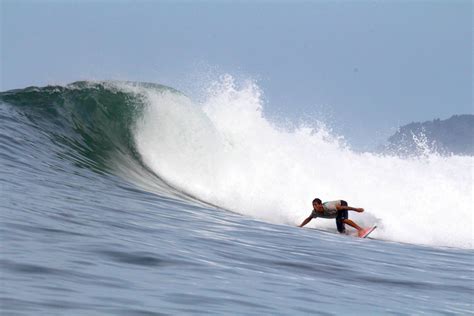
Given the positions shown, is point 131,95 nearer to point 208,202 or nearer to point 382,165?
point 208,202

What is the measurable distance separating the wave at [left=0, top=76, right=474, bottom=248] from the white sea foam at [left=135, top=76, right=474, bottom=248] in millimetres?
33

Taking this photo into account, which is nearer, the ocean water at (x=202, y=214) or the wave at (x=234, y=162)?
the ocean water at (x=202, y=214)

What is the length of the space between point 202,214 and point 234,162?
23.8 feet

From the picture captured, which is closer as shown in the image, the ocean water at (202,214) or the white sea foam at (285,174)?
the ocean water at (202,214)

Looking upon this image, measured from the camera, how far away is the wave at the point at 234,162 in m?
17.9

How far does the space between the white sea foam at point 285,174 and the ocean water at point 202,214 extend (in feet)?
0.18

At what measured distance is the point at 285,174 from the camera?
21.4 meters

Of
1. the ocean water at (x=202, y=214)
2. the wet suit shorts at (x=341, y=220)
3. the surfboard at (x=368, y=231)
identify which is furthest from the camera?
the wet suit shorts at (x=341, y=220)

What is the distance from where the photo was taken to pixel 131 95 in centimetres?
2173

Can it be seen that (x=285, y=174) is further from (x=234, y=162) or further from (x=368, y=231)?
(x=368, y=231)

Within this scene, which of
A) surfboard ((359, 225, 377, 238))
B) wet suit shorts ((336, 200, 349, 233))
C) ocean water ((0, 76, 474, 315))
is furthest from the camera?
wet suit shorts ((336, 200, 349, 233))

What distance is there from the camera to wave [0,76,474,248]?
58.7 feet

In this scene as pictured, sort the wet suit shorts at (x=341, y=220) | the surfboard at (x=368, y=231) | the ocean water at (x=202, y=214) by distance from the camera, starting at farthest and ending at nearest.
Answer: the wet suit shorts at (x=341, y=220)
the surfboard at (x=368, y=231)
the ocean water at (x=202, y=214)

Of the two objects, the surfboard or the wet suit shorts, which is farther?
the wet suit shorts
